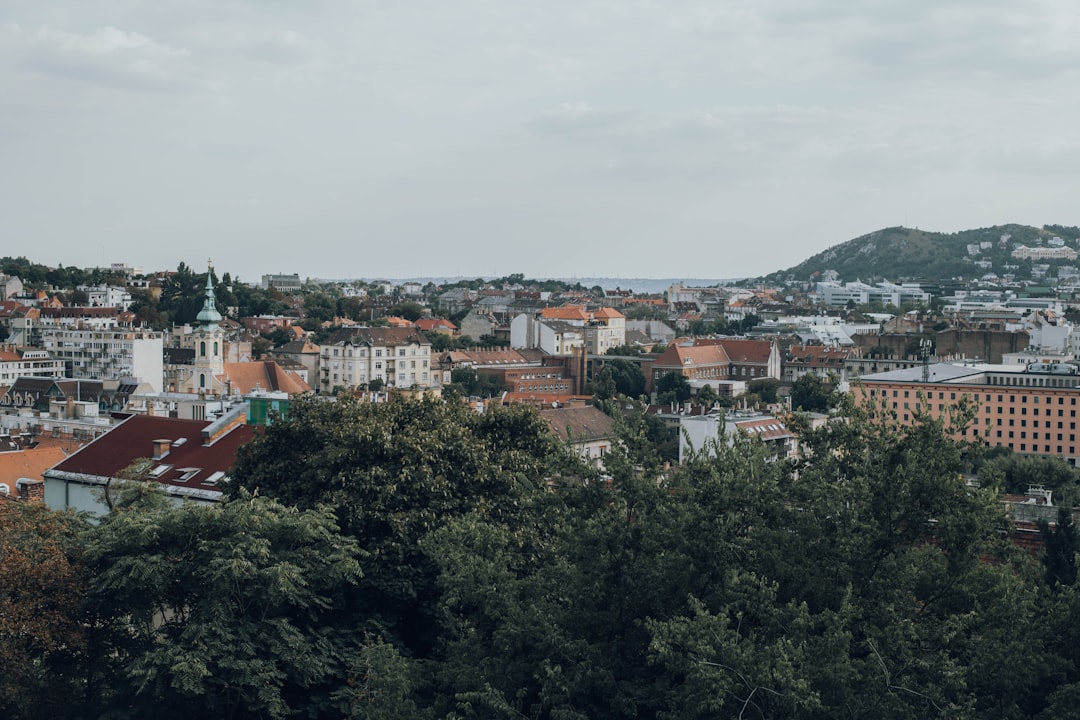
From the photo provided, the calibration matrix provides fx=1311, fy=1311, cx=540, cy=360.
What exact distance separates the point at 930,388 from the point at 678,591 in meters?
63.3

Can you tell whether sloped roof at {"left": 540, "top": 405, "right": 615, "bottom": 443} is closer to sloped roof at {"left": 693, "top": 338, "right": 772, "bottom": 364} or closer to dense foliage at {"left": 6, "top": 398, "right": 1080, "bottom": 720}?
dense foliage at {"left": 6, "top": 398, "right": 1080, "bottom": 720}

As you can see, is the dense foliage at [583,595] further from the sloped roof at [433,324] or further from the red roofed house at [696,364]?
the sloped roof at [433,324]

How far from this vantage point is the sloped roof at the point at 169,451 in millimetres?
26781

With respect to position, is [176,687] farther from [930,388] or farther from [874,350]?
[874,350]

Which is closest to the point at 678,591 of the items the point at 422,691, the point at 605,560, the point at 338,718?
the point at 605,560

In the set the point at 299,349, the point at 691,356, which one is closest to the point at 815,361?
the point at 691,356

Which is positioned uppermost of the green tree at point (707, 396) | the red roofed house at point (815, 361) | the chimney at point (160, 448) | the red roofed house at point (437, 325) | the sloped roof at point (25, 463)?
the chimney at point (160, 448)

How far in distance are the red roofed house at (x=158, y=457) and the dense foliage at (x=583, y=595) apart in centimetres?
701

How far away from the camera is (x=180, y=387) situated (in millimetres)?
75125

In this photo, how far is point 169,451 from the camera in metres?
28.2

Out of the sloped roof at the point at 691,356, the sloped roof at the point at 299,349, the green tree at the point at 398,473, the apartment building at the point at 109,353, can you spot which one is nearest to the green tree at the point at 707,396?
the sloped roof at the point at 691,356

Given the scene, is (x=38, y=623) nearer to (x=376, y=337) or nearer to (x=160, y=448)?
(x=160, y=448)

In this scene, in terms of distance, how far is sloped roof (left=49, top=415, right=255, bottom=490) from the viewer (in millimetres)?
26781

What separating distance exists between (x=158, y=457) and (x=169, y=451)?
0.26m
